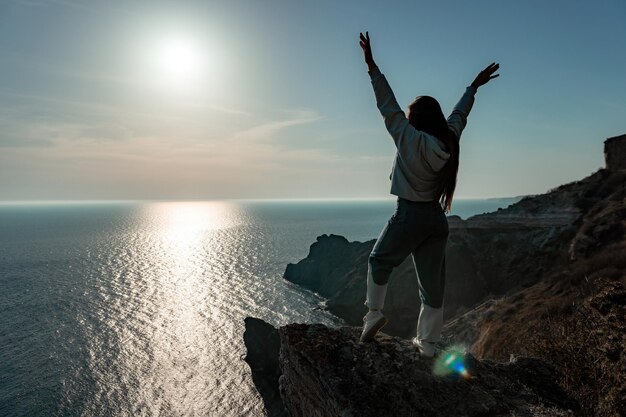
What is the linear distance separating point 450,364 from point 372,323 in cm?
145

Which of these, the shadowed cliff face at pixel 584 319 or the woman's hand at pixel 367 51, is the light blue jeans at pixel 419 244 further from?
the shadowed cliff face at pixel 584 319

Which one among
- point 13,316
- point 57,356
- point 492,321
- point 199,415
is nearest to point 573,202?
point 492,321

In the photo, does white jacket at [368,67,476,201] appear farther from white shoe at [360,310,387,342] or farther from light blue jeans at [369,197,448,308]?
white shoe at [360,310,387,342]

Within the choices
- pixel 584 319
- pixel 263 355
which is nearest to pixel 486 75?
pixel 584 319

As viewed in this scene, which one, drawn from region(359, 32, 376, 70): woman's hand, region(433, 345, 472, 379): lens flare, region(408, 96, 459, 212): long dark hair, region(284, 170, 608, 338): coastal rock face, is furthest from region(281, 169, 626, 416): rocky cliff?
region(359, 32, 376, 70): woman's hand

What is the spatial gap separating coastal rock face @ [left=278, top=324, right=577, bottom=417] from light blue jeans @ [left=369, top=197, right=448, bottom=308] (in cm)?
114

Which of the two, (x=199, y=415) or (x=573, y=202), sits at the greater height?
(x=573, y=202)

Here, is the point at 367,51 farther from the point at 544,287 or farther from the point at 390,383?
the point at 544,287

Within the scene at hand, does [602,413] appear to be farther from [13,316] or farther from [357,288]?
[13,316]

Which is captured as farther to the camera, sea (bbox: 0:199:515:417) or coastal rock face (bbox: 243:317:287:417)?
coastal rock face (bbox: 243:317:287:417)

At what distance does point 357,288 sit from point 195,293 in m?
38.0

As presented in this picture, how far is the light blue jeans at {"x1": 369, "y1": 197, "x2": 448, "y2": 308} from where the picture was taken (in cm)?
518

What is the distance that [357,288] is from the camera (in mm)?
66188

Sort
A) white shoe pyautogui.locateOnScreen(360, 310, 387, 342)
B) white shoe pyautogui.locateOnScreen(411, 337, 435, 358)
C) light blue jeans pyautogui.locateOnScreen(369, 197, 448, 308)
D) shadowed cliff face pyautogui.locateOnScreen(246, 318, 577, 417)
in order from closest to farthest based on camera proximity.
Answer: shadowed cliff face pyautogui.locateOnScreen(246, 318, 577, 417), light blue jeans pyautogui.locateOnScreen(369, 197, 448, 308), white shoe pyautogui.locateOnScreen(360, 310, 387, 342), white shoe pyautogui.locateOnScreen(411, 337, 435, 358)
